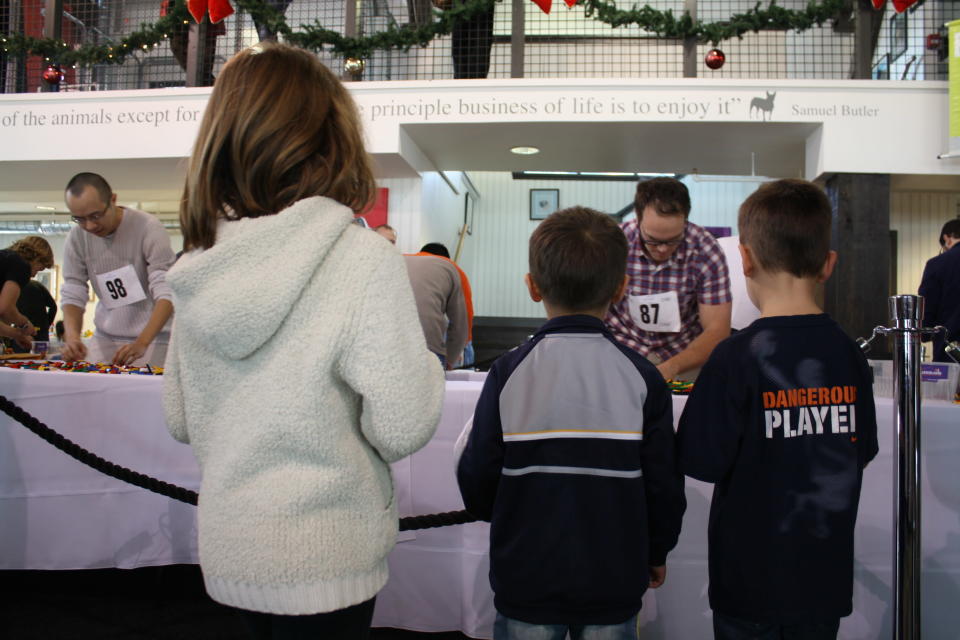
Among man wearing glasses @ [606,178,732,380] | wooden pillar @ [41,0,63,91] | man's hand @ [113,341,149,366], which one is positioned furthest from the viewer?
wooden pillar @ [41,0,63,91]

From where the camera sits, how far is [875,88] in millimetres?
5191

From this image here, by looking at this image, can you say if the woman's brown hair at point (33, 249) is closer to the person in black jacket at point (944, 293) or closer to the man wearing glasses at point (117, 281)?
the man wearing glasses at point (117, 281)

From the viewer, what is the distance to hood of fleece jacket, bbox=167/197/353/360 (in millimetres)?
721

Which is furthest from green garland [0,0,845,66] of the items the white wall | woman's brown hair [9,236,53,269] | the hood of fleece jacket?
the hood of fleece jacket

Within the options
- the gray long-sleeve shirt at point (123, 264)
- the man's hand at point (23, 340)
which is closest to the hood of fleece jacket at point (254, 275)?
the gray long-sleeve shirt at point (123, 264)

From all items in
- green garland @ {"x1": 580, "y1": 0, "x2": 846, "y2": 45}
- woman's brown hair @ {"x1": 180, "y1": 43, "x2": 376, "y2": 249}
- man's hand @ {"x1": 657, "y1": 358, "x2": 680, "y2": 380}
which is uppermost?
green garland @ {"x1": 580, "y1": 0, "x2": 846, "y2": 45}

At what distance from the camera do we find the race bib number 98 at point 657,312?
1949mm

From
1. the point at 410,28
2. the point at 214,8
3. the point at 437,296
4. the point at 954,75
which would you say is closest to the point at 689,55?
the point at 954,75

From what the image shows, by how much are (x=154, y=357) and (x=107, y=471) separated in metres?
1.07

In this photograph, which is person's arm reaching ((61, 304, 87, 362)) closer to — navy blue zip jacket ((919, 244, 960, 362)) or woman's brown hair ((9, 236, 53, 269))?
woman's brown hair ((9, 236, 53, 269))

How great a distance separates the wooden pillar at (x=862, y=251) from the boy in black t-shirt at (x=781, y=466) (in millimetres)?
4659

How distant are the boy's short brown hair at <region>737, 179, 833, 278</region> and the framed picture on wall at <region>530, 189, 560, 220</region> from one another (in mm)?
9709

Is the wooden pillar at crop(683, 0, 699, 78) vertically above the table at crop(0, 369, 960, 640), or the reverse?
the wooden pillar at crop(683, 0, 699, 78)

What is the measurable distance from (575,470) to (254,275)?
581 mm
